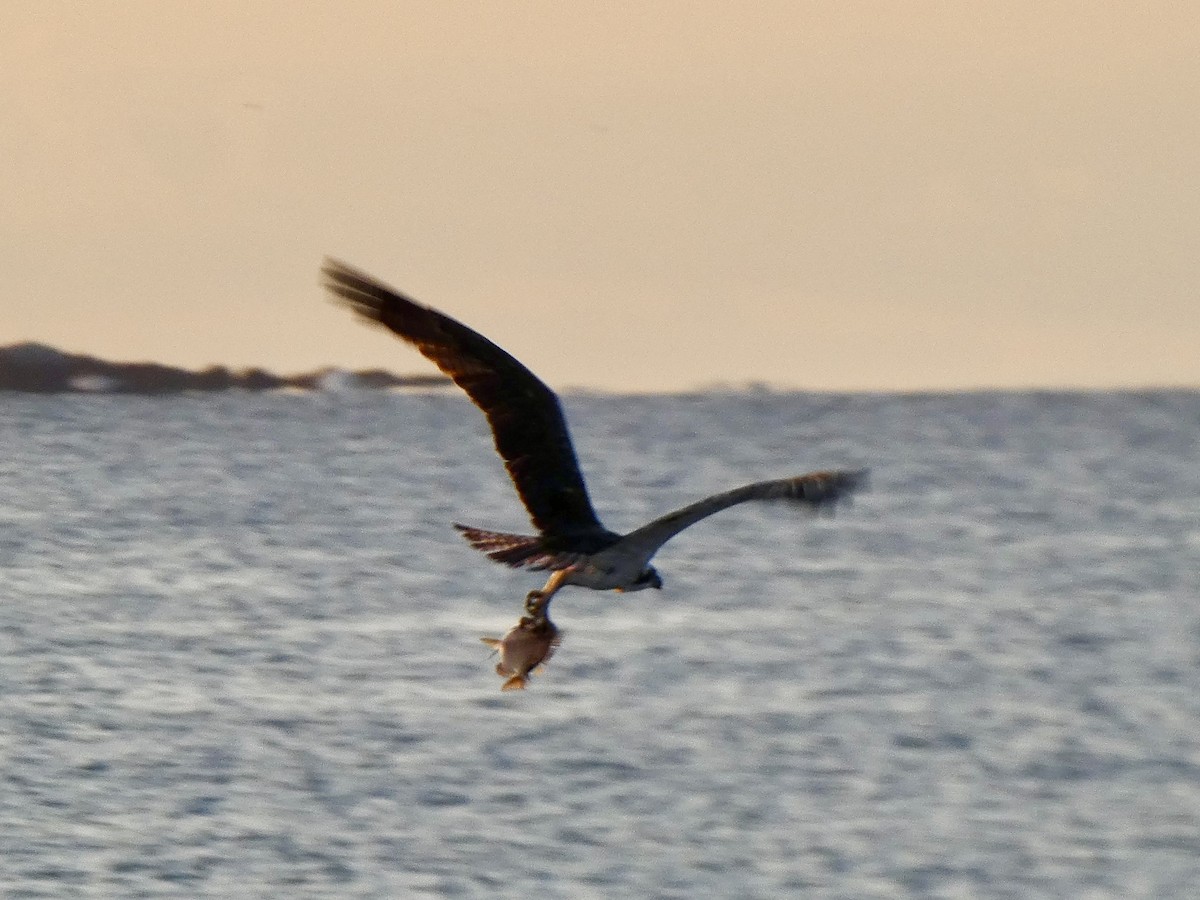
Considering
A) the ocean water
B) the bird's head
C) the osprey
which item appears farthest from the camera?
the ocean water

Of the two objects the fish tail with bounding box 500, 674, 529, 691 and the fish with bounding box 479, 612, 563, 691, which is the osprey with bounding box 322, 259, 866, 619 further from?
the fish tail with bounding box 500, 674, 529, 691

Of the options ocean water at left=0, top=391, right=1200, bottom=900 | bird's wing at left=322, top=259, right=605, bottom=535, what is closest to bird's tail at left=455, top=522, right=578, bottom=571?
bird's wing at left=322, top=259, right=605, bottom=535

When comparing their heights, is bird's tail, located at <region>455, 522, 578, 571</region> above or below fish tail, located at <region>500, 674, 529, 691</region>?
above

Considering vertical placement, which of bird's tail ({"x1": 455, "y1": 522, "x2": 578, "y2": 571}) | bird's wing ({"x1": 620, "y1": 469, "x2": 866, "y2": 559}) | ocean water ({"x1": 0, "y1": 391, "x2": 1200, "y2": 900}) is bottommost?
ocean water ({"x1": 0, "y1": 391, "x2": 1200, "y2": 900})

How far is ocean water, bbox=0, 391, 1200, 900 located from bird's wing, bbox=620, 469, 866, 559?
6425 millimetres

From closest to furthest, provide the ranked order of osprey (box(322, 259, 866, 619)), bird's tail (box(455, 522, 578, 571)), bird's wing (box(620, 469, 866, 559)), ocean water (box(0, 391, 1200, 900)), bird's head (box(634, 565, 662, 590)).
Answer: bird's wing (box(620, 469, 866, 559)), osprey (box(322, 259, 866, 619)), bird's tail (box(455, 522, 578, 571)), bird's head (box(634, 565, 662, 590)), ocean water (box(0, 391, 1200, 900))

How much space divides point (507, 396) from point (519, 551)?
90cm

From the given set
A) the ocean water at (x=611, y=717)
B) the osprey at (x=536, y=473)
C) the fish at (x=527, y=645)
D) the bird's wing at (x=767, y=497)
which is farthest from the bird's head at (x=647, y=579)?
the ocean water at (x=611, y=717)

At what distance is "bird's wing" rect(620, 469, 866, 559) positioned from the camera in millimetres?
11977

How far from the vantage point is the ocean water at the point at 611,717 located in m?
19.9

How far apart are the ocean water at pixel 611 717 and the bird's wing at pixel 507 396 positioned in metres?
6.05

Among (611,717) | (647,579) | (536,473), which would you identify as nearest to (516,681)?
(647,579)

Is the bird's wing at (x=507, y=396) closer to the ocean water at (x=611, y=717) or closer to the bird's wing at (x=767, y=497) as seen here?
the bird's wing at (x=767, y=497)

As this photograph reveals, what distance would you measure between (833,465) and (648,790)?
8340cm
